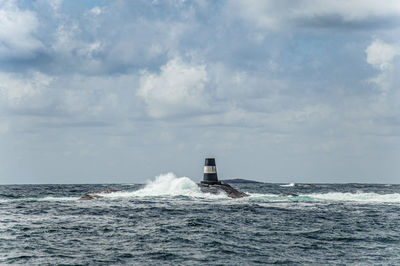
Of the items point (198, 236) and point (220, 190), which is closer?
point (198, 236)

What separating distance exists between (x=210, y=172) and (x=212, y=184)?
4.80ft

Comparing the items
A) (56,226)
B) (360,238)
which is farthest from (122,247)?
(360,238)

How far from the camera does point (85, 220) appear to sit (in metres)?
29.5

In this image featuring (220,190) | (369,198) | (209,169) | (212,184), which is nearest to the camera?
(220,190)

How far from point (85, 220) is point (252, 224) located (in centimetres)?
1069

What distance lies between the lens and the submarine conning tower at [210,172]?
180ft

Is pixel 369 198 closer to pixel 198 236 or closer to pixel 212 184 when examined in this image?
pixel 212 184

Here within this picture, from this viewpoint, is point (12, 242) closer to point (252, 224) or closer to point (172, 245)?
point (172, 245)

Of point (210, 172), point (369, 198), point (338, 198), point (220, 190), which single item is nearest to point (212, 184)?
point (210, 172)

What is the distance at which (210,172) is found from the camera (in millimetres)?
55219

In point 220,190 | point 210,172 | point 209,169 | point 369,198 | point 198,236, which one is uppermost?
point 209,169

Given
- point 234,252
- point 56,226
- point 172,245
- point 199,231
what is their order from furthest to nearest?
1. point 56,226
2. point 199,231
3. point 172,245
4. point 234,252

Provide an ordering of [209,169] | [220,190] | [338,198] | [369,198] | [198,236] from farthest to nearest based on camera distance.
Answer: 1. [369,198]
2. [209,169]
3. [338,198]
4. [220,190]
5. [198,236]

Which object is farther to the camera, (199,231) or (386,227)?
(386,227)
